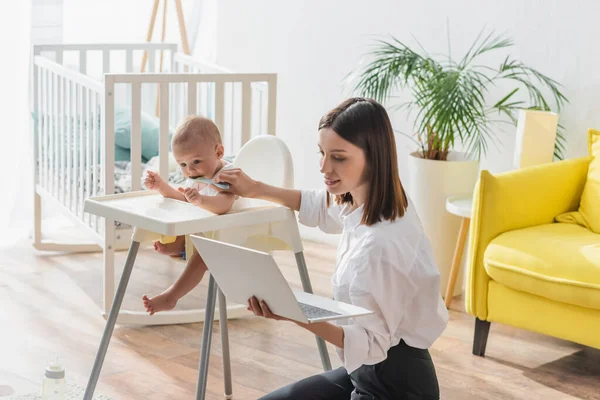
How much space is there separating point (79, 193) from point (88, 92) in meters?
0.40

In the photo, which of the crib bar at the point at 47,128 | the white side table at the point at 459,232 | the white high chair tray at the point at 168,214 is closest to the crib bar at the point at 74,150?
the crib bar at the point at 47,128

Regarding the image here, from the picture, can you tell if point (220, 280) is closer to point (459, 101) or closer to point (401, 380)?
point (401, 380)

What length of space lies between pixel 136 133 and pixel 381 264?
1595mm

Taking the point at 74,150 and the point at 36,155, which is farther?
the point at 36,155

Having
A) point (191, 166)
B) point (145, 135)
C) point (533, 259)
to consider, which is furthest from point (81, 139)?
point (533, 259)

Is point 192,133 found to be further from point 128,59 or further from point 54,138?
point 128,59

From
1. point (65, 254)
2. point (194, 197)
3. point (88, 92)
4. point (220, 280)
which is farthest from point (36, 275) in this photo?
point (220, 280)

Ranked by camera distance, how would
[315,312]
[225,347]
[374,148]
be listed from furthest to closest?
[225,347] < [374,148] < [315,312]

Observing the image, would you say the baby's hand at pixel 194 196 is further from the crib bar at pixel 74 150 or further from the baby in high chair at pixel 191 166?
the crib bar at pixel 74 150

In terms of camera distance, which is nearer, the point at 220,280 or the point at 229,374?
the point at 220,280

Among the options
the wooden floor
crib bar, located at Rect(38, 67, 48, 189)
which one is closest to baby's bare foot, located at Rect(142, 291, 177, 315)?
the wooden floor

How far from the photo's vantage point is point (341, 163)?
167 cm

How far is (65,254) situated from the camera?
3.89 m

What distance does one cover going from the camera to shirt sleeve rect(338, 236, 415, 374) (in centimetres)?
158
